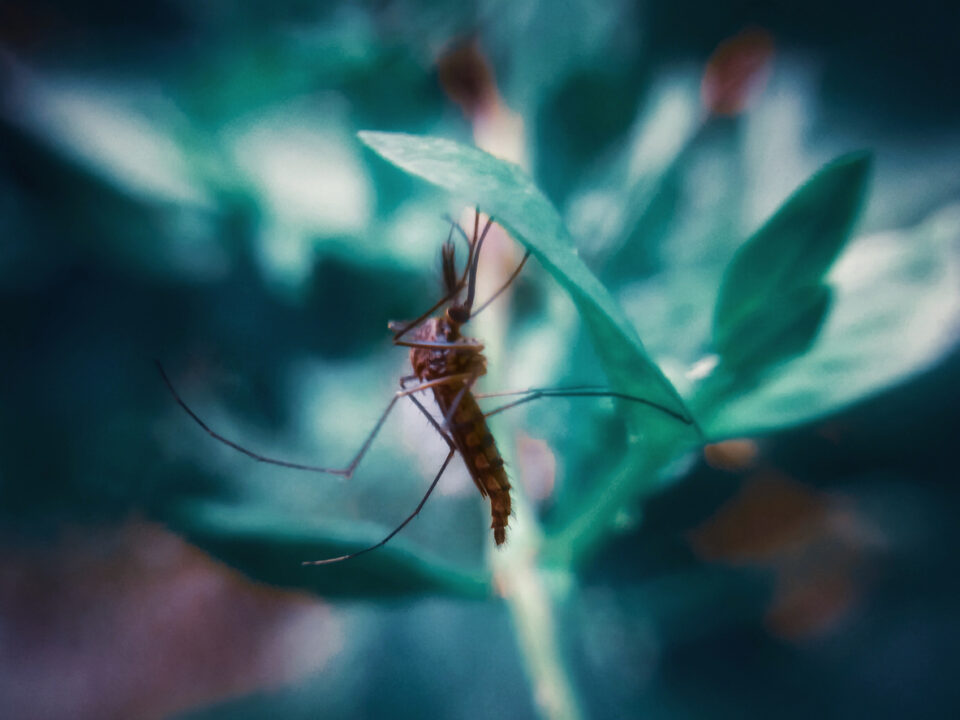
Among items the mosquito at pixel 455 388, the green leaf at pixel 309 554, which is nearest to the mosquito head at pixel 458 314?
the mosquito at pixel 455 388

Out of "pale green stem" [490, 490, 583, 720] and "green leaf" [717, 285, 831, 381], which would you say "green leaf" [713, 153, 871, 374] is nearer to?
"green leaf" [717, 285, 831, 381]

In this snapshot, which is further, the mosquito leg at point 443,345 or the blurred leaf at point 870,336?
the mosquito leg at point 443,345

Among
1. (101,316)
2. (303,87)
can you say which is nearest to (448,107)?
(303,87)

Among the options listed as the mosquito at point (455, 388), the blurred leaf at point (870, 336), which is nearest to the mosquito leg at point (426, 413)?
the mosquito at point (455, 388)

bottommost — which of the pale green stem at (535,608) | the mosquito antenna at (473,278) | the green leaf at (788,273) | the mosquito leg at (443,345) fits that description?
the pale green stem at (535,608)

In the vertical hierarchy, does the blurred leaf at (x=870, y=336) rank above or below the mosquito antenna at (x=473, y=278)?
below

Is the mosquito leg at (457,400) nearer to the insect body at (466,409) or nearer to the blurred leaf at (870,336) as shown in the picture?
the insect body at (466,409)

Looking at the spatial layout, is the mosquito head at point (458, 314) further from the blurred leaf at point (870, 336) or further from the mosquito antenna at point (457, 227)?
the blurred leaf at point (870, 336)

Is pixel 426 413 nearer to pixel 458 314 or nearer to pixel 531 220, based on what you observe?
pixel 458 314

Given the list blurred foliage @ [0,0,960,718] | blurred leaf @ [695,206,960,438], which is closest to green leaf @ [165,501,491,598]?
blurred foliage @ [0,0,960,718]

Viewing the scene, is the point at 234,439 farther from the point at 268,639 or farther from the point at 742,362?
the point at 742,362
